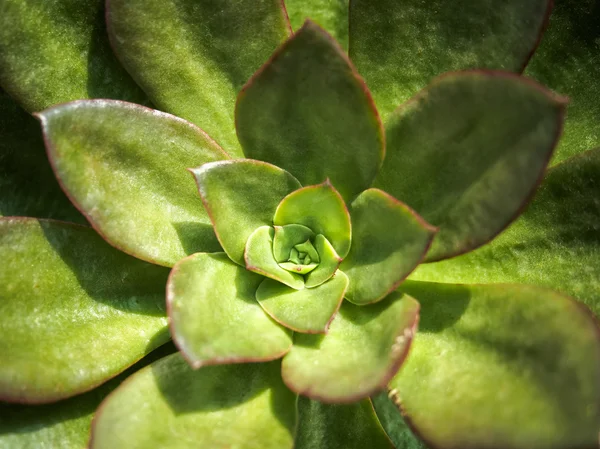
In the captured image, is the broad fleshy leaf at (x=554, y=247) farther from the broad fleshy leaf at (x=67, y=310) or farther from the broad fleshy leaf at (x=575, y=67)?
the broad fleshy leaf at (x=67, y=310)

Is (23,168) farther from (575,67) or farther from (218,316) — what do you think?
(575,67)

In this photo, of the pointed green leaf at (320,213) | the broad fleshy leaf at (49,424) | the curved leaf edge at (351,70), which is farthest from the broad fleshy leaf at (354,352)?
the broad fleshy leaf at (49,424)

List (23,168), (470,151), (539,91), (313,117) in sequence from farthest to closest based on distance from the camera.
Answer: (23,168)
(313,117)
(470,151)
(539,91)

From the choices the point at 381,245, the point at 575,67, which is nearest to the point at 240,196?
the point at 381,245

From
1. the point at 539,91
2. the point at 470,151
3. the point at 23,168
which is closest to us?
the point at 539,91

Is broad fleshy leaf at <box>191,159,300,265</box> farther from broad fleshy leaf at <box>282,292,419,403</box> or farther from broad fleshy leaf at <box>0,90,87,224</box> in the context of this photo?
broad fleshy leaf at <box>0,90,87,224</box>

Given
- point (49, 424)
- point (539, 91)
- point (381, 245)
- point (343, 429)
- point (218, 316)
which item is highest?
point (539, 91)
